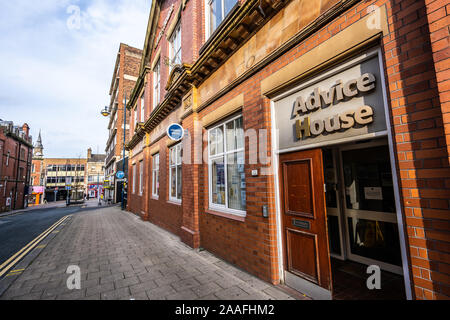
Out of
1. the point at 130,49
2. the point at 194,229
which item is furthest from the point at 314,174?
the point at 130,49

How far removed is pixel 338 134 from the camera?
273 cm

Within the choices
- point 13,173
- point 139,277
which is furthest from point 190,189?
point 13,173

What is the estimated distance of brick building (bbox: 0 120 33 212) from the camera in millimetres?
24656

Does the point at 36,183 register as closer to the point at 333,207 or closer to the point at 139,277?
the point at 139,277

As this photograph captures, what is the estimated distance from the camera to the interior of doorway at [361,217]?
12.1ft

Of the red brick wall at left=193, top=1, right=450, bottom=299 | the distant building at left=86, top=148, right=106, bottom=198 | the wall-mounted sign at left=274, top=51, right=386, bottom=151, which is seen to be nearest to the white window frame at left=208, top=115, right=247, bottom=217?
the wall-mounted sign at left=274, top=51, right=386, bottom=151

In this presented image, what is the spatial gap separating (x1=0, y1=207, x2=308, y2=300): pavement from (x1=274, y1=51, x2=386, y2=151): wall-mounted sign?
2.54 metres

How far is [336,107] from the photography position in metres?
2.77

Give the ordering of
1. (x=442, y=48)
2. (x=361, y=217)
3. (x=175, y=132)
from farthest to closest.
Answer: (x=175, y=132) → (x=361, y=217) → (x=442, y=48)

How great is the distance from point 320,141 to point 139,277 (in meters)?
4.29

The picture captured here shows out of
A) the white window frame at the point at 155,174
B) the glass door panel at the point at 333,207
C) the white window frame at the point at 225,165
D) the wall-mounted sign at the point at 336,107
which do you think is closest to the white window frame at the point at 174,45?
the white window frame at the point at 155,174

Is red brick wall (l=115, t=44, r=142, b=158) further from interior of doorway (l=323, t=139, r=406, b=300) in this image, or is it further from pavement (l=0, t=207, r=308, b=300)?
interior of doorway (l=323, t=139, r=406, b=300)

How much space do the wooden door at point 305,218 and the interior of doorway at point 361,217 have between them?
666 millimetres

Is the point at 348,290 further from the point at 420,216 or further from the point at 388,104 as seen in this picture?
the point at 388,104
